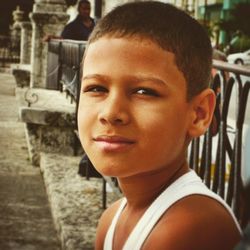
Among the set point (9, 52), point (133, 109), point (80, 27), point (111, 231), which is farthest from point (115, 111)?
point (9, 52)

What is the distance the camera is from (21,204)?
489 cm

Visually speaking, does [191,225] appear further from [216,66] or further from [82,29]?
[82,29]

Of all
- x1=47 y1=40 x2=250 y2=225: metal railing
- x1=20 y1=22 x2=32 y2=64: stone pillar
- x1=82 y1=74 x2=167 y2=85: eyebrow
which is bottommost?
x1=20 y1=22 x2=32 y2=64: stone pillar

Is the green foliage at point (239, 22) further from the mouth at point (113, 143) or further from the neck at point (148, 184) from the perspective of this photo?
the mouth at point (113, 143)

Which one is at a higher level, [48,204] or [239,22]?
A: [48,204]

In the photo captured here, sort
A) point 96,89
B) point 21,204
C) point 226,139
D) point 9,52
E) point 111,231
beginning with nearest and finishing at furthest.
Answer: point 96,89 → point 111,231 → point 226,139 → point 21,204 → point 9,52

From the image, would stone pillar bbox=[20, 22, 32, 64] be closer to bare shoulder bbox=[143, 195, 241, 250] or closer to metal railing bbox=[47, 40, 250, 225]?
metal railing bbox=[47, 40, 250, 225]

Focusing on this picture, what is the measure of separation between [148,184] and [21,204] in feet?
11.1

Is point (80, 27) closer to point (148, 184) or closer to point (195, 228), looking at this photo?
point (148, 184)

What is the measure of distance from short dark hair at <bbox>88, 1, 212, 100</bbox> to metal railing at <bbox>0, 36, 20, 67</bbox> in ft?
79.0

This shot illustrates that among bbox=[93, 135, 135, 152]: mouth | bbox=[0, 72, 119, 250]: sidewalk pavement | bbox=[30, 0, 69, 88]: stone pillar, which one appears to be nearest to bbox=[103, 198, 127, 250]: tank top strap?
bbox=[93, 135, 135, 152]: mouth

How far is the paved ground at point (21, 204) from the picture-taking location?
4.04 metres

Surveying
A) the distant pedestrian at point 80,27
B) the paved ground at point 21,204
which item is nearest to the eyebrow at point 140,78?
the paved ground at point 21,204

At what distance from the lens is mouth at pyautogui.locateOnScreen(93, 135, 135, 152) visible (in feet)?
4.86
